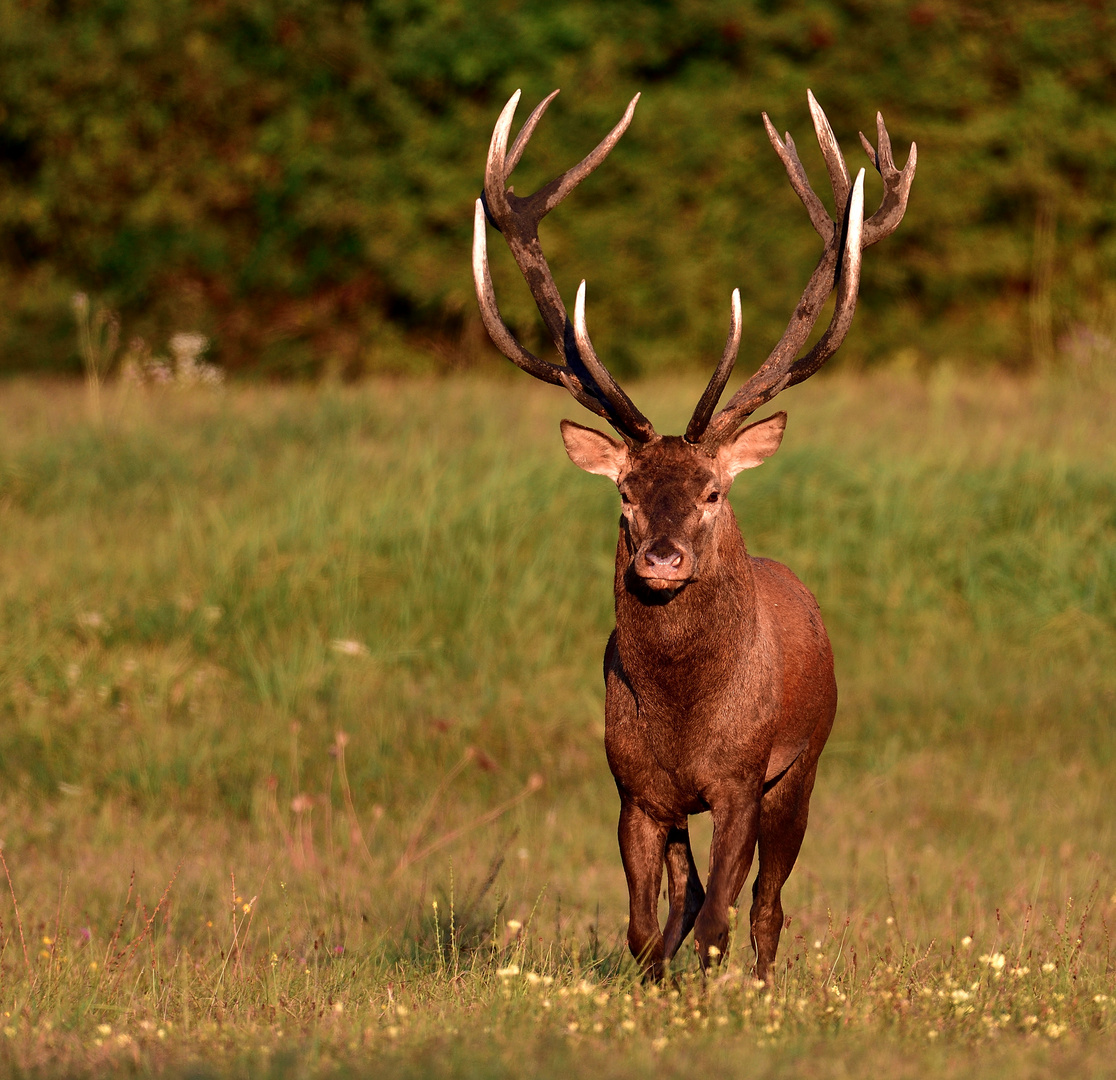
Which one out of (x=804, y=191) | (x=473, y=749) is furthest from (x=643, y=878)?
(x=473, y=749)

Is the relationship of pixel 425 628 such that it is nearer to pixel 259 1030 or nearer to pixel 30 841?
pixel 30 841

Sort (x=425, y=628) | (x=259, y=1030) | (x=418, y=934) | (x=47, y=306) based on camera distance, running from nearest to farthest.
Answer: (x=259, y=1030) < (x=418, y=934) < (x=425, y=628) < (x=47, y=306)

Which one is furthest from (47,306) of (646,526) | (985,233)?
(646,526)

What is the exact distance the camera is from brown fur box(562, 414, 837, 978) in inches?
210

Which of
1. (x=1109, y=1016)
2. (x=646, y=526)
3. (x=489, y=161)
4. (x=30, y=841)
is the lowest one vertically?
(x=30, y=841)

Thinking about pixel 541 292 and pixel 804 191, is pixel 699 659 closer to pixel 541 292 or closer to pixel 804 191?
pixel 541 292

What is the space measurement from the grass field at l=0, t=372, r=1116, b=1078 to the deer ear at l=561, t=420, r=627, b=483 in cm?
155

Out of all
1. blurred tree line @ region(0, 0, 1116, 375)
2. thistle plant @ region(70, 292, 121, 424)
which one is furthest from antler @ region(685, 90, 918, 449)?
blurred tree line @ region(0, 0, 1116, 375)

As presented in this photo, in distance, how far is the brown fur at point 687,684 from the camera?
5.33 metres

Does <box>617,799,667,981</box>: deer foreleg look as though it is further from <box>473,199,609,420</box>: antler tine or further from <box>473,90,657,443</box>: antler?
<box>473,199,609,420</box>: antler tine

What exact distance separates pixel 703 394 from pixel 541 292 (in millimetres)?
705

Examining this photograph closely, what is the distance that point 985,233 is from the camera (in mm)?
19453

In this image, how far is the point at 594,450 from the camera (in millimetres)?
5691

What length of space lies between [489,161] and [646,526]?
173cm
